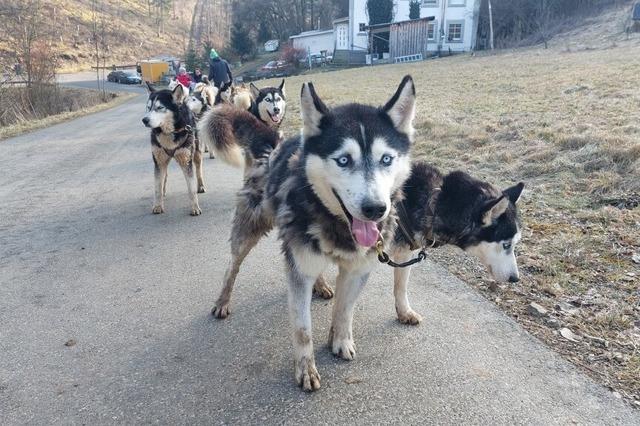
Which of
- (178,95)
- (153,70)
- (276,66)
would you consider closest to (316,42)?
(276,66)

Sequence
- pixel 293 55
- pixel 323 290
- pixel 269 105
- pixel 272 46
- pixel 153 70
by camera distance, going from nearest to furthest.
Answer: pixel 323 290, pixel 269 105, pixel 293 55, pixel 153 70, pixel 272 46

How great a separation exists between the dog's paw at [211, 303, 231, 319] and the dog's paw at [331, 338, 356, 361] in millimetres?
996

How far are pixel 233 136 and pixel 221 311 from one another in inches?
71.8

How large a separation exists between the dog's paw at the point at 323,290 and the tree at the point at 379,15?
43.9 meters

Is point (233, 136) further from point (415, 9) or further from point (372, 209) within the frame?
point (415, 9)

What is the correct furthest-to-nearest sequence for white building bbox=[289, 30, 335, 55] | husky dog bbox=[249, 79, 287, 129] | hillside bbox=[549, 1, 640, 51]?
white building bbox=[289, 30, 335, 55] < hillside bbox=[549, 1, 640, 51] < husky dog bbox=[249, 79, 287, 129]

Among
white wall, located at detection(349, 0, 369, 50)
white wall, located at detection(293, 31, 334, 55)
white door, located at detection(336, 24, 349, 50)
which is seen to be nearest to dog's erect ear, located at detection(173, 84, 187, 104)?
white wall, located at detection(349, 0, 369, 50)

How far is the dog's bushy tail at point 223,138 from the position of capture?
4.29 m

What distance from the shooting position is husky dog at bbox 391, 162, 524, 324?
3180 mm

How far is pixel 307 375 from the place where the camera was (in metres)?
2.66

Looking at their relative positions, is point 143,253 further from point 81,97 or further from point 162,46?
point 162,46

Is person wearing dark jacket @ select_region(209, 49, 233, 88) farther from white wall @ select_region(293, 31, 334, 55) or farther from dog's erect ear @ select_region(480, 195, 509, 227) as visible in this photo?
white wall @ select_region(293, 31, 334, 55)

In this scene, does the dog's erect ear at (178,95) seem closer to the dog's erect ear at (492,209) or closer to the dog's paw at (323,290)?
the dog's paw at (323,290)

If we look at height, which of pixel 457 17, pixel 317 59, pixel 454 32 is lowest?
pixel 317 59
